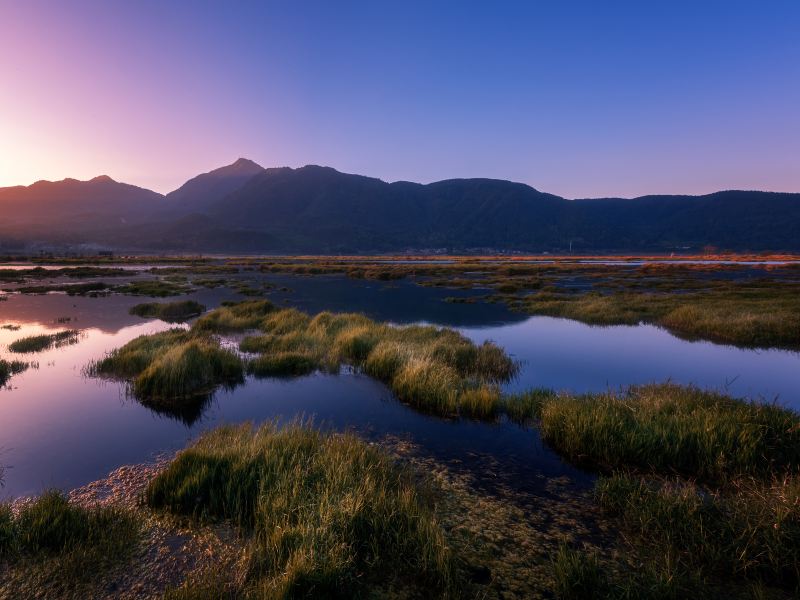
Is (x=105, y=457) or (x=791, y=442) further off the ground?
(x=791, y=442)

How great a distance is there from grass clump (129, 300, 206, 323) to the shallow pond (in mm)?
1944

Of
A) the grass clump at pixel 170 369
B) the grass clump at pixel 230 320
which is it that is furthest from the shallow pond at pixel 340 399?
the grass clump at pixel 230 320

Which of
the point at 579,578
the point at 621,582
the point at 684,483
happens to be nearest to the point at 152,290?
the point at 579,578

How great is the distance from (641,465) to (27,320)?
36.9 metres

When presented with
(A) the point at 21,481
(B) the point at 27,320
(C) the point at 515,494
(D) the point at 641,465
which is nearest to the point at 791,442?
(D) the point at 641,465

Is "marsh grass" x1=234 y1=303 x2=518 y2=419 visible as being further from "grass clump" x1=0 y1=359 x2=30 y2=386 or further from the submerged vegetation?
"grass clump" x1=0 y1=359 x2=30 y2=386

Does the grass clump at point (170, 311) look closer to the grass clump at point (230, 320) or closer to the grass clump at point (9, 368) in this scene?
the grass clump at point (230, 320)

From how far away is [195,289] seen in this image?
161 ft

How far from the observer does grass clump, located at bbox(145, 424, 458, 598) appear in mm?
5227

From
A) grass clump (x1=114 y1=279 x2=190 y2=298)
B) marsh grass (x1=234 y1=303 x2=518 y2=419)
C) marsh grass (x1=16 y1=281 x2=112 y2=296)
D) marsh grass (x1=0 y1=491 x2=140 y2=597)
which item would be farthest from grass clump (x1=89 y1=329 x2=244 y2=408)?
marsh grass (x1=16 y1=281 x2=112 y2=296)

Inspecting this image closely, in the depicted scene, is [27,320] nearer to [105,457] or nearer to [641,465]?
[105,457]

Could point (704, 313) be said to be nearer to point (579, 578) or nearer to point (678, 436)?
point (678, 436)

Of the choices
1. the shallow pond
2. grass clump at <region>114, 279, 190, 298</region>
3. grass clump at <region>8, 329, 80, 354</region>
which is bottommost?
the shallow pond

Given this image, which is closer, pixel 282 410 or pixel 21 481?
pixel 21 481
